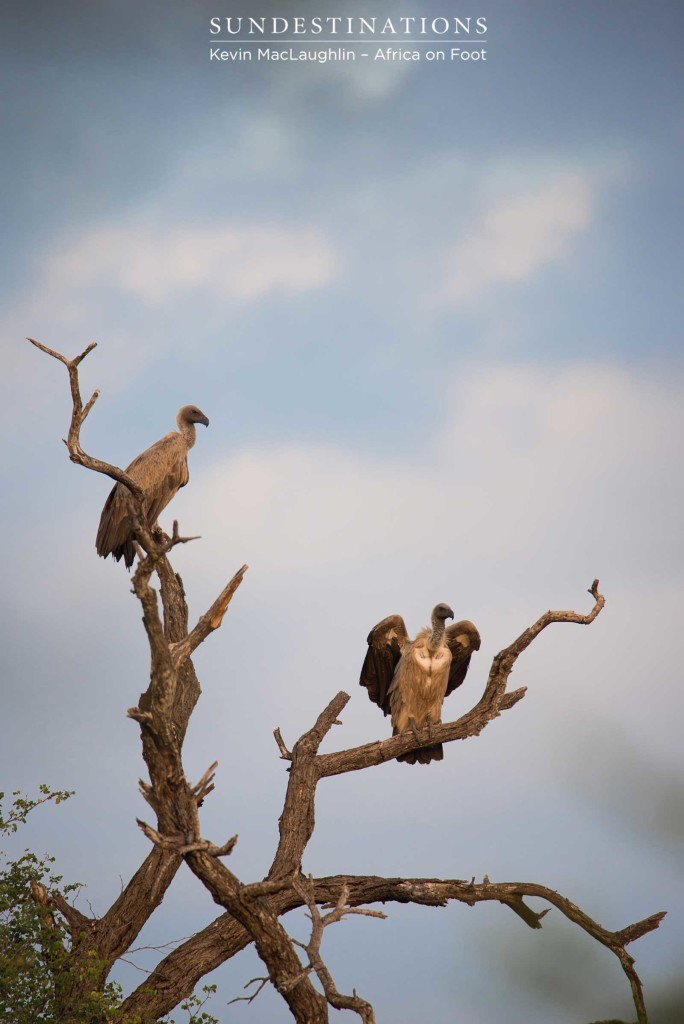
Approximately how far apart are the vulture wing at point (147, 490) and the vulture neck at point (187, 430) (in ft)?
0.32

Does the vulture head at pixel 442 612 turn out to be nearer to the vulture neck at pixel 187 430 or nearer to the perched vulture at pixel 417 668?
the perched vulture at pixel 417 668

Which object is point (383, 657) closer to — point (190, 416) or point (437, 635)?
point (437, 635)

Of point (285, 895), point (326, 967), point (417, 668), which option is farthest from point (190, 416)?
point (326, 967)

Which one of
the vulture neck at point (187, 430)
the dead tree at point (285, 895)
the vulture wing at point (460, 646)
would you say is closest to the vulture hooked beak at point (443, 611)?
the vulture wing at point (460, 646)

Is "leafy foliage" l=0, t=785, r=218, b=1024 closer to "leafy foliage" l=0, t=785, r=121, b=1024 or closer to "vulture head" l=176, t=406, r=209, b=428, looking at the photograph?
"leafy foliage" l=0, t=785, r=121, b=1024

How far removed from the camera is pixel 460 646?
11008 millimetres

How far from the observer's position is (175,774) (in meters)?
6.18

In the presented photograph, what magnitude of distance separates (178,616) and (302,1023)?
3.63 m

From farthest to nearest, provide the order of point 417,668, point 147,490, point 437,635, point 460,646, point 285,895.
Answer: point 147,490
point 460,646
point 437,635
point 417,668
point 285,895

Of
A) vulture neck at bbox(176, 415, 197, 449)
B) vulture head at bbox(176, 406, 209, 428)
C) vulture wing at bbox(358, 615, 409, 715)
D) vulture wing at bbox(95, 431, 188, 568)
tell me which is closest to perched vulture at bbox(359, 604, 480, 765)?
vulture wing at bbox(358, 615, 409, 715)

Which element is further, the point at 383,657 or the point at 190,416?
the point at 190,416

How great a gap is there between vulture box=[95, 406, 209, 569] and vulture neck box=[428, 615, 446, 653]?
3123 mm

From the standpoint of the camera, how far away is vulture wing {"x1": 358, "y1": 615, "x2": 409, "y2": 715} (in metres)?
10.8

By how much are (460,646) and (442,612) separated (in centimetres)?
62
